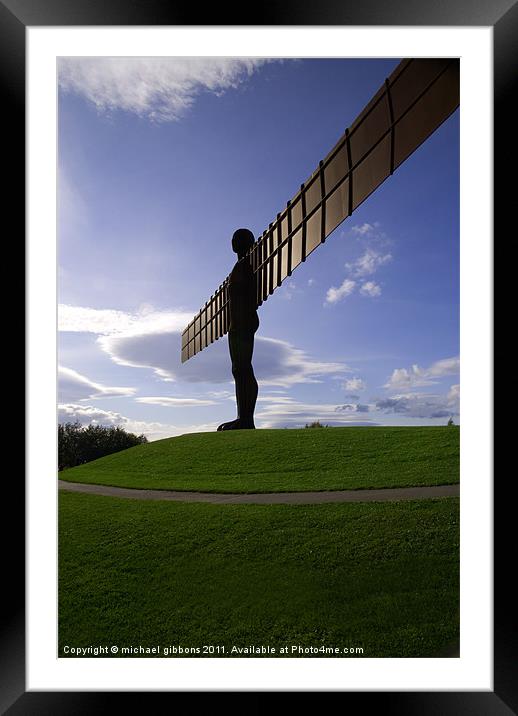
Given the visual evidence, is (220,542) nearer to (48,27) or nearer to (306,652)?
(306,652)

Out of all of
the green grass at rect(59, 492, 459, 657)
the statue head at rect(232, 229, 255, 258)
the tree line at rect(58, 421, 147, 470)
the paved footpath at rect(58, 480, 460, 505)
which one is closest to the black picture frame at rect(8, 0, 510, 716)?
the green grass at rect(59, 492, 459, 657)

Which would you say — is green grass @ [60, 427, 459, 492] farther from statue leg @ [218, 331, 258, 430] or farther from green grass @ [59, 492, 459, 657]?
green grass @ [59, 492, 459, 657]

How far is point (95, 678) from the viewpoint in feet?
10.2

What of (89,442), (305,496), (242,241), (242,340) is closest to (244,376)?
(242,340)

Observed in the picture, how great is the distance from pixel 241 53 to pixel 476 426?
294 cm

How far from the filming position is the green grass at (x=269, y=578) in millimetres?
3961

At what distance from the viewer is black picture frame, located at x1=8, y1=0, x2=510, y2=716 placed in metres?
2.83

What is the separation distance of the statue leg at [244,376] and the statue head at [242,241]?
1846 millimetres

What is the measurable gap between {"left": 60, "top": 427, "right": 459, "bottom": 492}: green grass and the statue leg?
883mm

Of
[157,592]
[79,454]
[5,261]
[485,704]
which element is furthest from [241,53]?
[79,454]

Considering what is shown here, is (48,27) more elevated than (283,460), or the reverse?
(48,27)

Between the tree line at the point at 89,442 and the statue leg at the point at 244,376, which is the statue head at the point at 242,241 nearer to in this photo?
the statue leg at the point at 244,376

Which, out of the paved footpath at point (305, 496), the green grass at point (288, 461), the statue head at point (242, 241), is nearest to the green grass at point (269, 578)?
the paved footpath at point (305, 496)

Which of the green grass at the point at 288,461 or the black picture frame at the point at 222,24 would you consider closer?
the black picture frame at the point at 222,24
